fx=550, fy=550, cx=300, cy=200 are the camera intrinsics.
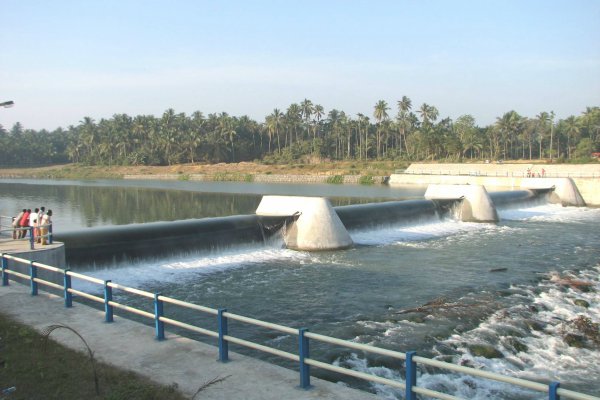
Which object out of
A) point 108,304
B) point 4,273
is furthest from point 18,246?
point 108,304

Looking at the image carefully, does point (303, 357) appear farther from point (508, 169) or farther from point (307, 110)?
point (307, 110)

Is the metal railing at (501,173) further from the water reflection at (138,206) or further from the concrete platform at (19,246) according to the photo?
the concrete platform at (19,246)

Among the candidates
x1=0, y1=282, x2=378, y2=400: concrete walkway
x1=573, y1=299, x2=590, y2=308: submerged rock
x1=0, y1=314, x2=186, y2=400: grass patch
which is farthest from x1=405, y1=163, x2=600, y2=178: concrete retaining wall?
x1=0, y1=314, x2=186, y2=400: grass patch

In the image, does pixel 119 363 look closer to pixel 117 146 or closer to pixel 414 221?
pixel 414 221

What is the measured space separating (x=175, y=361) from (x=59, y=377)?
5.16 ft

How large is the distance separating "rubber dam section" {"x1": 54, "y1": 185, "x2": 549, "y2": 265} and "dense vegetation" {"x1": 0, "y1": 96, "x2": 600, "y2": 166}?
68.1 metres

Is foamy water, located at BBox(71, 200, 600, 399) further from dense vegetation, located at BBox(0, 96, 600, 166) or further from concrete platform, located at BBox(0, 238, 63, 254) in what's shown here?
dense vegetation, located at BBox(0, 96, 600, 166)

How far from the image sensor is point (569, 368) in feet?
36.1

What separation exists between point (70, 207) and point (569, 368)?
4455cm

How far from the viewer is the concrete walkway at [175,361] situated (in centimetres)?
711

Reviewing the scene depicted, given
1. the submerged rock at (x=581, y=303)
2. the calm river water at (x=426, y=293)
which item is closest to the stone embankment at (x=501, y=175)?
the calm river water at (x=426, y=293)

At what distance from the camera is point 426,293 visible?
16.8m

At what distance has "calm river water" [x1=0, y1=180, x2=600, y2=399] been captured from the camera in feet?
37.4

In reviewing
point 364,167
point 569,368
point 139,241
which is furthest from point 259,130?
point 569,368
